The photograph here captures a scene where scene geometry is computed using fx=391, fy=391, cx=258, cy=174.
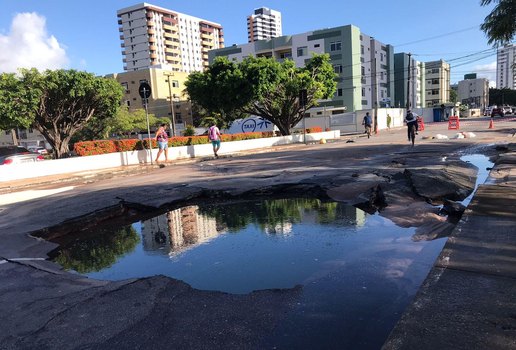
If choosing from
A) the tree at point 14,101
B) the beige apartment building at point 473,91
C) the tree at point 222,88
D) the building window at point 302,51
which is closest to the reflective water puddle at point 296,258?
the tree at point 14,101

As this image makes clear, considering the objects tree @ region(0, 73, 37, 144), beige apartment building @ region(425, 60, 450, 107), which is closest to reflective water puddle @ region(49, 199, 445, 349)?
tree @ region(0, 73, 37, 144)

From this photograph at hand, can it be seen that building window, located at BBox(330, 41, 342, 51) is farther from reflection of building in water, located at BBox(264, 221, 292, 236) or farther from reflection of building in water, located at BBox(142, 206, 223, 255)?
reflection of building in water, located at BBox(264, 221, 292, 236)

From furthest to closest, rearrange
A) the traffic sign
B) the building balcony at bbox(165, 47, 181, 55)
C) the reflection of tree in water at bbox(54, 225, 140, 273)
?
the building balcony at bbox(165, 47, 181, 55), the traffic sign, the reflection of tree in water at bbox(54, 225, 140, 273)

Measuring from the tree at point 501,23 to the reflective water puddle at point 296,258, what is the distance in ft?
31.2

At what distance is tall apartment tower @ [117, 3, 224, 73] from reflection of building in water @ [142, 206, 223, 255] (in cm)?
11861

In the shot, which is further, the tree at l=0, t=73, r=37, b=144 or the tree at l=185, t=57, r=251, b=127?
the tree at l=185, t=57, r=251, b=127

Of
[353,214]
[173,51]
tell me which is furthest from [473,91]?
[353,214]

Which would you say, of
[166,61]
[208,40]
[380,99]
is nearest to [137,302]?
[380,99]

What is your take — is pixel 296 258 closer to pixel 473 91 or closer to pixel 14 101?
pixel 14 101

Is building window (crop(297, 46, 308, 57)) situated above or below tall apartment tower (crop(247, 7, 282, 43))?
below

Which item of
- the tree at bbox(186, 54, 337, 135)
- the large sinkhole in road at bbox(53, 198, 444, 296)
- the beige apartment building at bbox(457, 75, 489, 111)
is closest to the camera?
the large sinkhole in road at bbox(53, 198, 444, 296)

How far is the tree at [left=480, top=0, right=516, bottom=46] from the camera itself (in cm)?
1236

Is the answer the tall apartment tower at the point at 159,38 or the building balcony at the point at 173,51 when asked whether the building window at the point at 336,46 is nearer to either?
the tall apartment tower at the point at 159,38

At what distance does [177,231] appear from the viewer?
6.61 m
